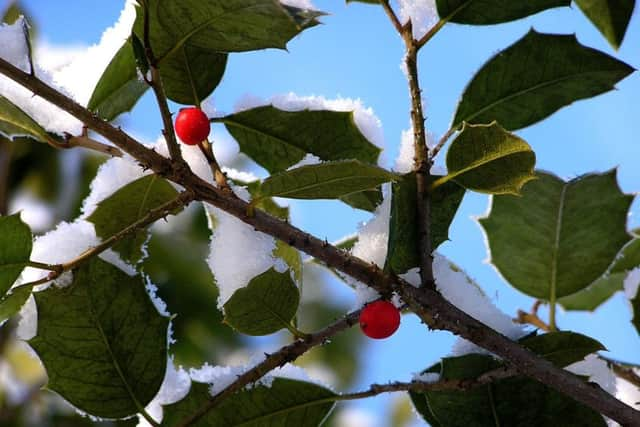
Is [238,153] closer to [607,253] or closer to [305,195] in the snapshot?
[305,195]

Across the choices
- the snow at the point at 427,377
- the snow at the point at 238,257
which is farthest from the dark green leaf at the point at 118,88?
the snow at the point at 427,377

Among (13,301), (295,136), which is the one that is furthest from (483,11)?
(13,301)

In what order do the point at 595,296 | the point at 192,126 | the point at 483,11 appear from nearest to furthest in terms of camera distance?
the point at 192,126 < the point at 483,11 < the point at 595,296

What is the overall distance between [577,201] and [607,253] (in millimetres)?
102

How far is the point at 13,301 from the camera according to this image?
1.07 m

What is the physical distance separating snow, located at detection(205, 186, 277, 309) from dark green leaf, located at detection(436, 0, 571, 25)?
0.40 meters

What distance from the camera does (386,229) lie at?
1160 mm

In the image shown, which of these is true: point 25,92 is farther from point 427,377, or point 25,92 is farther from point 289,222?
point 427,377

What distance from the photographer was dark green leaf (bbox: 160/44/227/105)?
3.85ft

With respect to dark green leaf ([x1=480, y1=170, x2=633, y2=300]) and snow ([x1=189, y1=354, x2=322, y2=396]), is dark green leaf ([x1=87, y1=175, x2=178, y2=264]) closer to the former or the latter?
snow ([x1=189, y1=354, x2=322, y2=396])

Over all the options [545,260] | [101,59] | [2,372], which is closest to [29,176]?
[2,372]

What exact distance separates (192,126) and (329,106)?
26 centimetres

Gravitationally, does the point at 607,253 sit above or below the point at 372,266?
above

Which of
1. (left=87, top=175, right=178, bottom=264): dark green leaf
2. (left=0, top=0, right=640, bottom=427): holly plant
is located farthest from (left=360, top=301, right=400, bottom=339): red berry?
(left=87, top=175, right=178, bottom=264): dark green leaf
